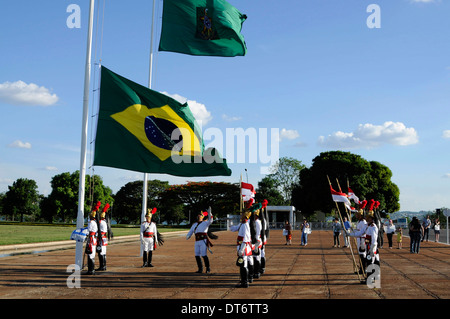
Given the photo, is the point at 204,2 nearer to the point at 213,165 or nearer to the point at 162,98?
the point at 162,98

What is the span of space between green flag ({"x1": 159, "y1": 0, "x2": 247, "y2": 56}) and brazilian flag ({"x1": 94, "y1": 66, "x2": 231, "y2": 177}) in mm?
2472

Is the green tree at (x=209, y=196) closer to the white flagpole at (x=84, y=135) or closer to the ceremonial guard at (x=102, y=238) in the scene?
the ceremonial guard at (x=102, y=238)

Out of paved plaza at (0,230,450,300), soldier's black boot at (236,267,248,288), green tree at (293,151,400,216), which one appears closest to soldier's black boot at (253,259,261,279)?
paved plaza at (0,230,450,300)

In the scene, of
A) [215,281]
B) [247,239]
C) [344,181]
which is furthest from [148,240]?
[344,181]

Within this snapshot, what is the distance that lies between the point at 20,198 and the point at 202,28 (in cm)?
10359

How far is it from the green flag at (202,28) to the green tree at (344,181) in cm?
5063

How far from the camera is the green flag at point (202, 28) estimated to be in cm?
1438

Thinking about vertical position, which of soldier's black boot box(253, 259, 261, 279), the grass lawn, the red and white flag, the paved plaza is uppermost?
the red and white flag

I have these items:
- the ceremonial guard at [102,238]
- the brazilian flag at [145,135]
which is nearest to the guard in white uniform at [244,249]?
the brazilian flag at [145,135]

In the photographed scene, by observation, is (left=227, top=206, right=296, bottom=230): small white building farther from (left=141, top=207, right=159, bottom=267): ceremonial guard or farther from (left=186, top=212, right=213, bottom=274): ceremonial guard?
(left=186, top=212, right=213, bottom=274): ceremonial guard

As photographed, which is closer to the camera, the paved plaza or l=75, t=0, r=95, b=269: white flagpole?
the paved plaza

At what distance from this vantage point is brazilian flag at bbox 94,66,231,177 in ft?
40.9

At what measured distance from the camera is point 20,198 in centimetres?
10550

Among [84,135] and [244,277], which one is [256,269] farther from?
[84,135]
